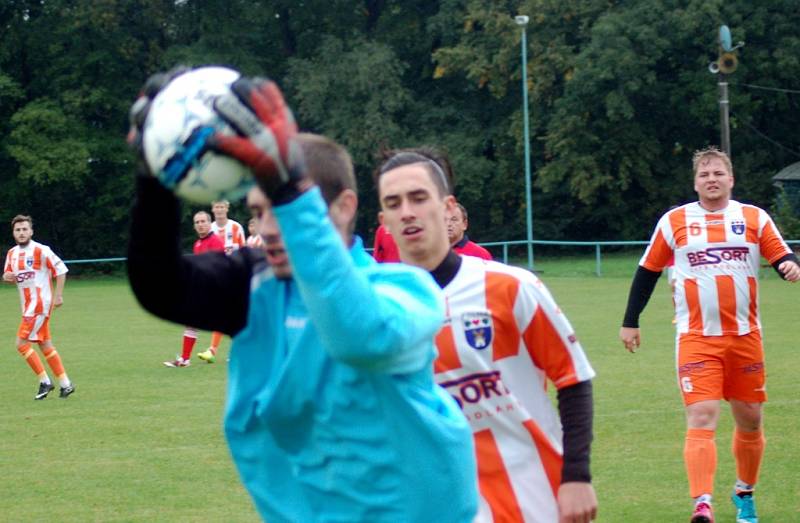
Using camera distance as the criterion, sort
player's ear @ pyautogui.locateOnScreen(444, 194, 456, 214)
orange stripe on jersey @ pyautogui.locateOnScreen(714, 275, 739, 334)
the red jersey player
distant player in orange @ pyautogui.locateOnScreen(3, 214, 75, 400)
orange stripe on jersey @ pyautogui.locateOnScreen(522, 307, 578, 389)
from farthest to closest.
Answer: distant player in orange @ pyautogui.locateOnScreen(3, 214, 75, 400)
the red jersey player
orange stripe on jersey @ pyautogui.locateOnScreen(714, 275, 739, 334)
player's ear @ pyautogui.locateOnScreen(444, 194, 456, 214)
orange stripe on jersey @ pyautogui.locateOnScreen(522, 307, 578, 389)

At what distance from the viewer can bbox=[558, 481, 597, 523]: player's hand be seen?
372cm

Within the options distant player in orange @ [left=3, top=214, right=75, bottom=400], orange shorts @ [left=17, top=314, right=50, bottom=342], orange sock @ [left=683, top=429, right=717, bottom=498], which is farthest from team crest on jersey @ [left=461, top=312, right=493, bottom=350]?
orange shorts @ [left=17, top=314, right=50, bottom=342]

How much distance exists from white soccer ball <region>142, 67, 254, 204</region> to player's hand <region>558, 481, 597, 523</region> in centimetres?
181

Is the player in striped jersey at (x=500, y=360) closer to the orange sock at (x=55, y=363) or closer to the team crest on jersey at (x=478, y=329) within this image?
the team crest on jersey at (x=478, y=329)

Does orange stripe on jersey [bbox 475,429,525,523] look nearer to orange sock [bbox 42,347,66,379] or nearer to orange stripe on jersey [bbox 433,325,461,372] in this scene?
orange stripe on jersey [bbox 433,325,461,372]

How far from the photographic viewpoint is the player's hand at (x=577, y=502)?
3.72 meters

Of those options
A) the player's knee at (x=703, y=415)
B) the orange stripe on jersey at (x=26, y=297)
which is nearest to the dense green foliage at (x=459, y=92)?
the orange stripe on jersey at (x=26, y=297)

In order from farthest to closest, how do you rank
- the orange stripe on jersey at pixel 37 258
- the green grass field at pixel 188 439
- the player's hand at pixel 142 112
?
1. the orange stripe on jersey at pixel 37 258
2. the green grass field at pixel 188 439
3. the player's hand at pixel 142 112

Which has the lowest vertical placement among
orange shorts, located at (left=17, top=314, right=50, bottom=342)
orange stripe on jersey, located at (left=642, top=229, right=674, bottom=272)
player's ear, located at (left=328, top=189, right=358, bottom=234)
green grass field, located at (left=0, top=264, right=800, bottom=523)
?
green grass field, located at (left=0, top=264, right=800, bottom=523)

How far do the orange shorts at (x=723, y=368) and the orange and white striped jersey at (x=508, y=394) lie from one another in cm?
351

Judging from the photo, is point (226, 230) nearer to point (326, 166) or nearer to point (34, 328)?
point (34, 328)

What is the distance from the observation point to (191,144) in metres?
2.18

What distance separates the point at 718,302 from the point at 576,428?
13.0ft

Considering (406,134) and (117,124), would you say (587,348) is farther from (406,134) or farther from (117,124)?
(117,124)
